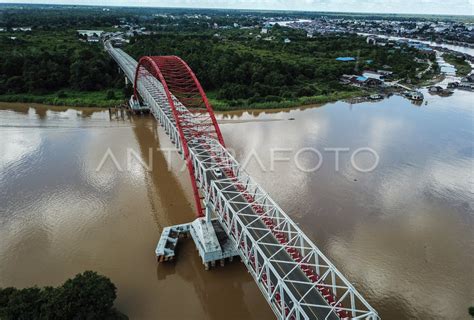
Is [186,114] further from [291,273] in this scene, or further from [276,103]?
[276,103]

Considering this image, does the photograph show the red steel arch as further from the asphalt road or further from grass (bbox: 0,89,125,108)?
grass (bbox: 0,89,125,108)

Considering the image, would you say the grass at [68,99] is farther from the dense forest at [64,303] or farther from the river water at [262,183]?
the dense forest at [64,303]

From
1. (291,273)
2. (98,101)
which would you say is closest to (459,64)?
(98,101)

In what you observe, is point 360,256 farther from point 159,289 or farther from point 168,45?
point 168,45

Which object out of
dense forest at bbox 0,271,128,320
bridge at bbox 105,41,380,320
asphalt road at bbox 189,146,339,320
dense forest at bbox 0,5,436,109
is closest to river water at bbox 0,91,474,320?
bridge at bbox 105,41,380,320

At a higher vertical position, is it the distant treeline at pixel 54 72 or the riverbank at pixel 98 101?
the distant treeline at pixel 54 72

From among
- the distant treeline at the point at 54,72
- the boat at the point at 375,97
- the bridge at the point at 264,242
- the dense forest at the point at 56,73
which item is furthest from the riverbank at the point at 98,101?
the bridge at the point at 264,242
